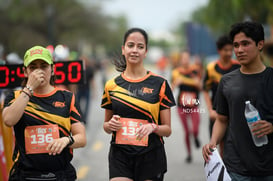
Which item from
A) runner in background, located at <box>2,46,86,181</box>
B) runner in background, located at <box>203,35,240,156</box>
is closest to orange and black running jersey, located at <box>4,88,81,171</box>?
runner in background, located at <box>2,46,86,181</box>

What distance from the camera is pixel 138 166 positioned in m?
4.23

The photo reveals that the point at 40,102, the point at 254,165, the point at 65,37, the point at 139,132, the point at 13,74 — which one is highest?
the point at 65,37

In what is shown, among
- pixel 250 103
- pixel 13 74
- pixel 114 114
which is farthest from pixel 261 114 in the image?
pixel 13 74

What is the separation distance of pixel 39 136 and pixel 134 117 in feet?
2.92

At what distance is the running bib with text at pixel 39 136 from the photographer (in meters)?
3.79

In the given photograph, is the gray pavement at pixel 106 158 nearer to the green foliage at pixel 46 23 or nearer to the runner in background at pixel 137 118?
the runner in background at pixel 137 118

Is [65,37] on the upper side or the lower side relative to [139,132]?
upper

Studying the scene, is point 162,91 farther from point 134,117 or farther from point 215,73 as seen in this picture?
point 215,73

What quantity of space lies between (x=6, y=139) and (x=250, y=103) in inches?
146

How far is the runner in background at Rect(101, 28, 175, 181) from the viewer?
4180mm

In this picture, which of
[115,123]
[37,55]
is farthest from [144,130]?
[37,55]

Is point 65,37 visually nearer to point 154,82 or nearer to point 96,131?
point 96,131

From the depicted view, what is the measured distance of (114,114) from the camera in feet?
14.2

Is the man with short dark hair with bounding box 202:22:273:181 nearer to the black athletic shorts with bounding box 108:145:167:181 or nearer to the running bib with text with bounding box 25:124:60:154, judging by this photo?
the black athletic shorts with bounding box 108:145:167:181
